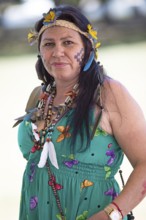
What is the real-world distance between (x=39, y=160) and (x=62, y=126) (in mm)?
178

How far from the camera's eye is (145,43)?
926 cm

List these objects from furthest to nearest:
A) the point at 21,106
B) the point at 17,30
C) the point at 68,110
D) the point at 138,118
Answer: the point at 17,30
the point at 21,106
the point at 68,110
the point at 138,118

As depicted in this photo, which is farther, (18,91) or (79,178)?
(18,91)

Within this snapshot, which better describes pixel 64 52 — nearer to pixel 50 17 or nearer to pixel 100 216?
pixel 50 17

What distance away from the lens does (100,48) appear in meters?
9.23

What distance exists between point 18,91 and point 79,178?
5257 mm

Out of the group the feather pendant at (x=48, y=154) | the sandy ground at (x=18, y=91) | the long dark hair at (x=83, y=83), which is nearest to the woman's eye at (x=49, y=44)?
the long dark hair at (x=83, y=83)

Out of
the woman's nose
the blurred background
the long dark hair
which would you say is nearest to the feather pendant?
the long dark hair

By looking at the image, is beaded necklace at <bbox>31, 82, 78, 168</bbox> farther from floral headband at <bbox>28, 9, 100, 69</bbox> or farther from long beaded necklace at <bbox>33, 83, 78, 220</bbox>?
floral headband at <bbox>28, 9, 100, 69</bbox>

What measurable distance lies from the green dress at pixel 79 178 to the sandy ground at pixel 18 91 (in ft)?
5.70

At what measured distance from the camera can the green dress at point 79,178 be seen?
214 cm

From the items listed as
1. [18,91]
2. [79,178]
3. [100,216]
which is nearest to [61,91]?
[79,178]

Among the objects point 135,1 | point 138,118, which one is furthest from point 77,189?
point 135,1

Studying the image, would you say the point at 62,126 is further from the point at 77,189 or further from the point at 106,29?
the point at 106,29
